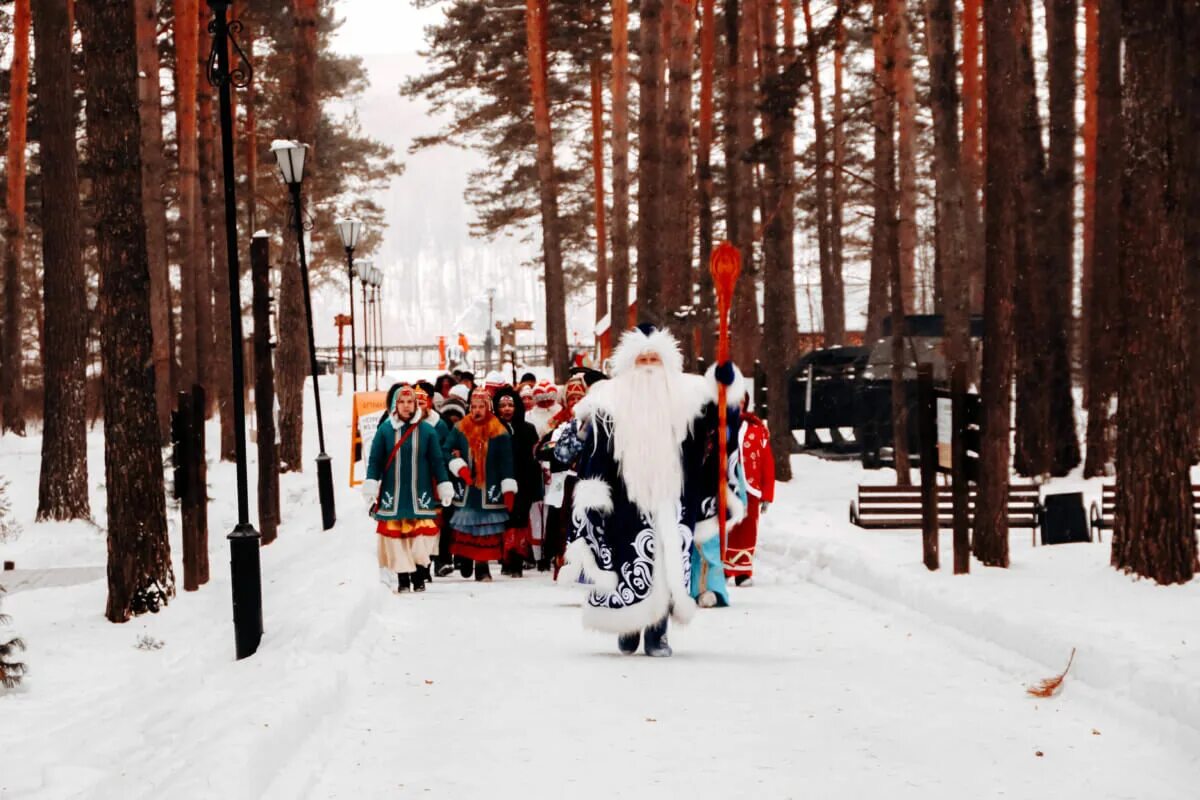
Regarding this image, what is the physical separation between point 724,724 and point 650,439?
2.62 meters

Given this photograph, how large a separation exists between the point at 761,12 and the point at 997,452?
15.6 metres

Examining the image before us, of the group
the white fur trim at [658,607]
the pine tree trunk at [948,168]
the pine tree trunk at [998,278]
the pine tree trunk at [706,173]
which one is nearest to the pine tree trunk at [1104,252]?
the pine tree trunk at [948,168]

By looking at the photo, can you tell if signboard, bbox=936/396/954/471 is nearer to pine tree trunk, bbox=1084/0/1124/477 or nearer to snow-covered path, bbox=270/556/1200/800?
snow-covered path, bbox=270/556/1200/800

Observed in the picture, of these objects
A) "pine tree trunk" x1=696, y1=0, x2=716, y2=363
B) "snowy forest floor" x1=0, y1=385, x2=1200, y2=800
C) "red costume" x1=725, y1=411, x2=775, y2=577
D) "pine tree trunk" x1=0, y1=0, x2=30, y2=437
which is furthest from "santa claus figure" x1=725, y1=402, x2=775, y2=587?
"pine tree trunk" x1=0, y1=0, x2=30, y2=437

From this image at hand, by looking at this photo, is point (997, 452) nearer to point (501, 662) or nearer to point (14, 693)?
point (501, 662)

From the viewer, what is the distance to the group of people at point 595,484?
9594 mm

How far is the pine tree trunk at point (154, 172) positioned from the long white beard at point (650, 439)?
13851 millimetres

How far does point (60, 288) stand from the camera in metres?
19.8

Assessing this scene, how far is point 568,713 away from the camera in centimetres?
763

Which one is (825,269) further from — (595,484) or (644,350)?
(595,484)

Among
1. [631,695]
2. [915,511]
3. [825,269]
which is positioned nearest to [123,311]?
[631,695]

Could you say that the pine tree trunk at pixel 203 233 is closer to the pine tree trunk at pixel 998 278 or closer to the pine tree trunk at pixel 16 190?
the pine tree trunk at pixel 16 190

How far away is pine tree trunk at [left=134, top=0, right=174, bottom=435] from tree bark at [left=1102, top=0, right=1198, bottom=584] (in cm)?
1475

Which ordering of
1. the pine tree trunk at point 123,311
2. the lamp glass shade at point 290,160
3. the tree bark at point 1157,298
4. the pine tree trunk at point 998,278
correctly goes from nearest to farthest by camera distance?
the tree bark at point 1157,298 → the pine tree trunk at point 123,311 → the pine tree trunk at point 998,278 → the lamp glass shade at point 290,160
